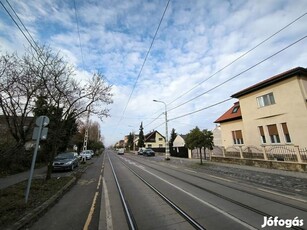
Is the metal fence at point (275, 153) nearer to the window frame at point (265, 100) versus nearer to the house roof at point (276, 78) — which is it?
the window frame at point (265, 100)

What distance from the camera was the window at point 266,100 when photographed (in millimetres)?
18244

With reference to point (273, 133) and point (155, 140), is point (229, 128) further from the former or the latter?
point (155, 140)

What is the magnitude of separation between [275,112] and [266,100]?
175cm

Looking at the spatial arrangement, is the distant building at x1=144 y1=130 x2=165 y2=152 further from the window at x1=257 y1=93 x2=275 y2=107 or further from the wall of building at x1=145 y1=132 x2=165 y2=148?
the window at x1=257 y1=93 x2=275 y2=107

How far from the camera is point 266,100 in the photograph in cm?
1883

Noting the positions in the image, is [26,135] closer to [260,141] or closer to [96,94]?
[96,94]

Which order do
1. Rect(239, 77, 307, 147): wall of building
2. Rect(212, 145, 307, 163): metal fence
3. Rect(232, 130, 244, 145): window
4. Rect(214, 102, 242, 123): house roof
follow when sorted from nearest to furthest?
Rect(212, 145, 307, 163): metal fence → Rect(239, 77, 307, 147): wall of building → Rect(232, 130, 244, 145): window → Rect(214, 102, 242, 123): house roof

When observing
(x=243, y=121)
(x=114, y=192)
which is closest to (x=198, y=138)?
(x=243, y=121)

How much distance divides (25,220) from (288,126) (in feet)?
64.1

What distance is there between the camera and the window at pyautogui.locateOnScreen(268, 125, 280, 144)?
58.8 feet

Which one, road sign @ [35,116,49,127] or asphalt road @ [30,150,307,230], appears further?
road sign @ [35,116,49,127]

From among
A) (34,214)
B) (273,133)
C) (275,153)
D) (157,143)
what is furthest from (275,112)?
(157,143)

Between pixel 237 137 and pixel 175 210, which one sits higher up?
pixel 237 137

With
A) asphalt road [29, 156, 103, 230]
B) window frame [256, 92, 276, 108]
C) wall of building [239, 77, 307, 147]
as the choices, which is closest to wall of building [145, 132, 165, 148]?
wall of building [239, 77, 307, 147]
